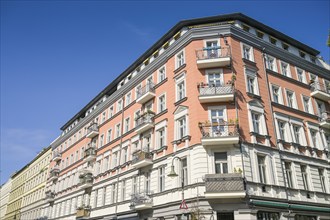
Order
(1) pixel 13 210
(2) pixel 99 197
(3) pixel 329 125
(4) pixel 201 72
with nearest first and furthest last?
(4) pixel 201 72 < (3) pixel 329 125 < (2) pixel 99 197 < (1) pixel 13 210

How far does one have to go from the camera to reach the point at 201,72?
23828 millimetres

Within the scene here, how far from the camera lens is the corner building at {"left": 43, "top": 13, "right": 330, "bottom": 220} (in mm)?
20281

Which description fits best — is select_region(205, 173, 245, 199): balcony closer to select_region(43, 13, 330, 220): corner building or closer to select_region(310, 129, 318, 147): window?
select_region(43, 13, 330, 220): corner building

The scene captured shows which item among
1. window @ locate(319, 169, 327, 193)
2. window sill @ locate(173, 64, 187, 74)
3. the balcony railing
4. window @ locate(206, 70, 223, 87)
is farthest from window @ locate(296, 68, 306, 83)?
the balcony railing

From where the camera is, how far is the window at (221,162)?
2033 cm

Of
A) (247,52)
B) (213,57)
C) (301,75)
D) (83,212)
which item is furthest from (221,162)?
(83,212)

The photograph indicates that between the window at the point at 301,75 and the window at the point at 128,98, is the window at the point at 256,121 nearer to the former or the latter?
the window at the point at 301,75

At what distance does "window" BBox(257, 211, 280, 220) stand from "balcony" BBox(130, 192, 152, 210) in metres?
8.54

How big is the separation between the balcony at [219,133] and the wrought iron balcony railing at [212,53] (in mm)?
5864

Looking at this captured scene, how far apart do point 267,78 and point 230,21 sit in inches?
243

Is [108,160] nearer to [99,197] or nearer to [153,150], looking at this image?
[99,197]

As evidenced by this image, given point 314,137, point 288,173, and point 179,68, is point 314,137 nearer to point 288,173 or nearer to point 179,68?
point 288,173

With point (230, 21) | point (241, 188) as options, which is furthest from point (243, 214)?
point (230, 21)

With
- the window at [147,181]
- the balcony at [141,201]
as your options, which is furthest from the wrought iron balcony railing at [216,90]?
the balcony at [141,201]
